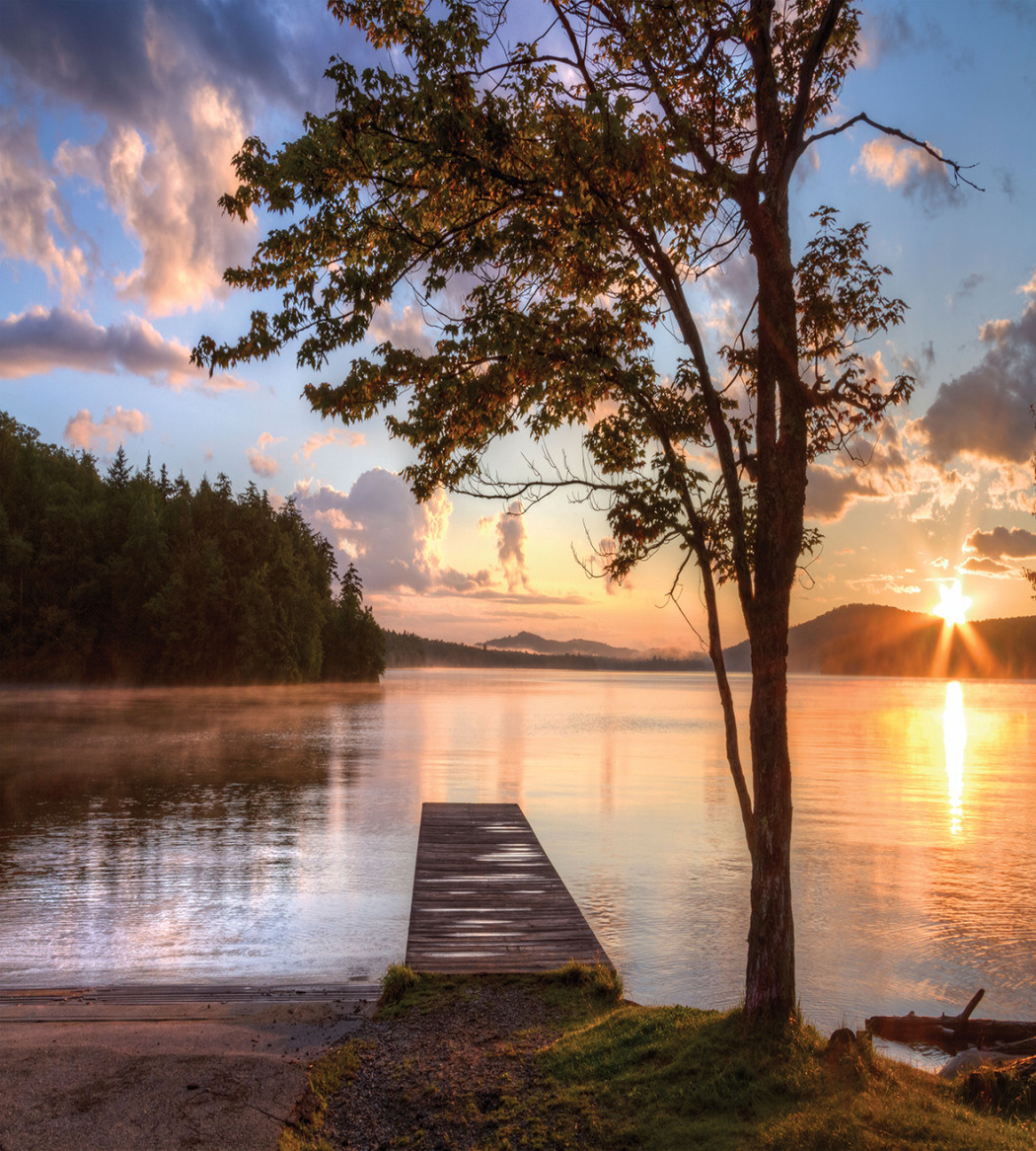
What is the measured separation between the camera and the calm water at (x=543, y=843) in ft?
35.3

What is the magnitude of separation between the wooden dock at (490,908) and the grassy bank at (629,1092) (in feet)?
5.41

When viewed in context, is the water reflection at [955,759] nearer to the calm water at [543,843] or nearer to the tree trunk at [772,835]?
the calm water at [543,843]

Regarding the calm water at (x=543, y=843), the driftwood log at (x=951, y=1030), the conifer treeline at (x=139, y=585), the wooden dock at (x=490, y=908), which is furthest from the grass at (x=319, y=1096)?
the conifer treeline at (x=139, y=585)

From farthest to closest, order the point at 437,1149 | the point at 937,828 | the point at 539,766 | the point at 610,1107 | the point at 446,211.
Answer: the point at 539,766 → the point at 937,828 → the point at 446,211 → the point at 610,1107 → the point at 437,1149

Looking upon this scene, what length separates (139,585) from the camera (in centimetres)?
8481

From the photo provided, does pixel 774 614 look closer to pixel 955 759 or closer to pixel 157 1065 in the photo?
pixel 157 1065

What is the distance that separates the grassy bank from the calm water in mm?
3374

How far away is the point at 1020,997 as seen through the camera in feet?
33.7

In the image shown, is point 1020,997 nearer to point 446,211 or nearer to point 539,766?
point 446,211

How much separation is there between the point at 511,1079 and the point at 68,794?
19.6 meters

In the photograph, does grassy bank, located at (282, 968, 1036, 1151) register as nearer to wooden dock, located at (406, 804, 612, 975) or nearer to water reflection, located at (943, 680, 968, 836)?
wooden dock, located at (406, 804, 612, 975)

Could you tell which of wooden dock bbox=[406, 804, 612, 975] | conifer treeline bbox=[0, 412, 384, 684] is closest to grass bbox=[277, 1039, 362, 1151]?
wooden dock bbox=[406, 804, 612, 975]

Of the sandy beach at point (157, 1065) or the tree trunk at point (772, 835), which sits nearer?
the sandy beach at point (157, 1065)

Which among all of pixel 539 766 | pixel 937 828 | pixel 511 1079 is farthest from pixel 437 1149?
pixel 539 766
